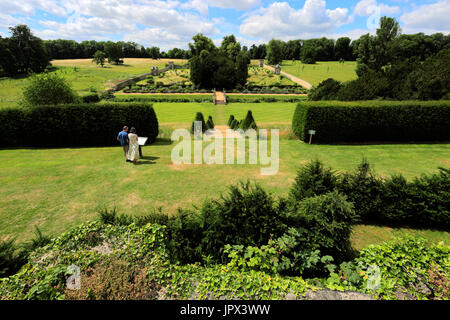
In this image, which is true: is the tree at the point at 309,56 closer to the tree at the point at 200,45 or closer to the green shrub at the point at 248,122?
the tree at the point at 200,45

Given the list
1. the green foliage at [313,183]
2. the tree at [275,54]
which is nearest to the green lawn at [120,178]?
the green foliage at [313,183]

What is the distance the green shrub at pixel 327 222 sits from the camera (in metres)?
4.87

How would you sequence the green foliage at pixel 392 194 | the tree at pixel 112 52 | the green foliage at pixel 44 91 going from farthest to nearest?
1. the tree at pixel 112 52
2. the green foliage at pixel 44 91
3. the green foliage at pixel 392 194

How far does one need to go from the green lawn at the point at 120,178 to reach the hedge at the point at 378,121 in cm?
244

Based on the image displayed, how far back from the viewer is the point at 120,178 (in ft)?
32.6

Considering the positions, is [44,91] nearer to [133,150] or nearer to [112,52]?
[133,150]

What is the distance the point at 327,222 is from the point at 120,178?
8752 millimetres

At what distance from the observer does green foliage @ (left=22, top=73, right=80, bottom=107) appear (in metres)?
19.7

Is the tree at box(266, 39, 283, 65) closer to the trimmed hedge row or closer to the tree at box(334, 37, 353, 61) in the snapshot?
the tree at box(334, 37, 353, 61)

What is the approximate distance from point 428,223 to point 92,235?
32.1 feet
